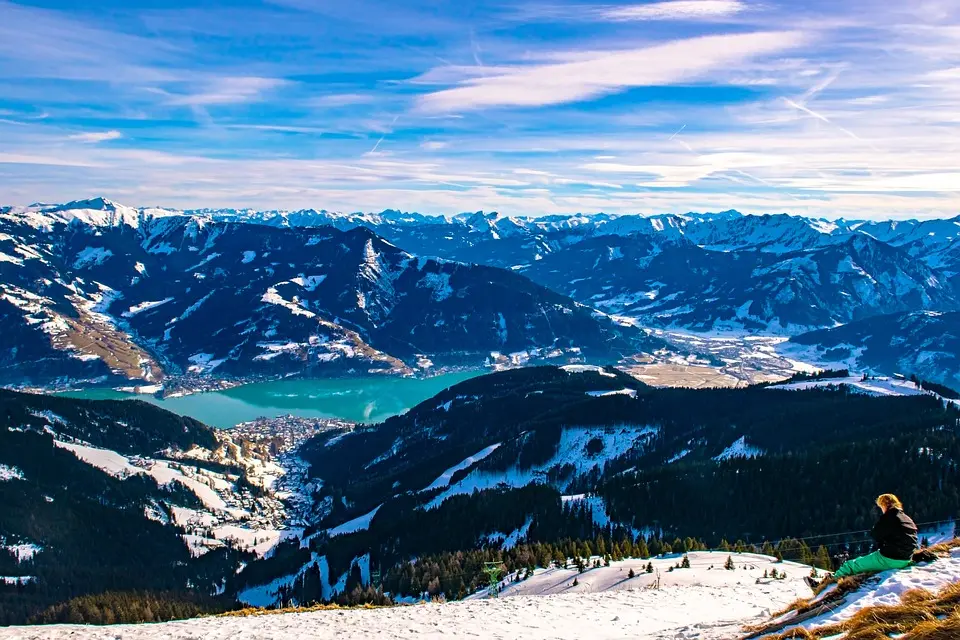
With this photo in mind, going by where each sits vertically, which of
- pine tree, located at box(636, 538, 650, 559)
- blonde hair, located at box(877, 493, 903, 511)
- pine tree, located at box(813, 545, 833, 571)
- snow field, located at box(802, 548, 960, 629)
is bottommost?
pine tree, located at box(636, 538, 650, 559)

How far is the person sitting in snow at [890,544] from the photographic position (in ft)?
72.8

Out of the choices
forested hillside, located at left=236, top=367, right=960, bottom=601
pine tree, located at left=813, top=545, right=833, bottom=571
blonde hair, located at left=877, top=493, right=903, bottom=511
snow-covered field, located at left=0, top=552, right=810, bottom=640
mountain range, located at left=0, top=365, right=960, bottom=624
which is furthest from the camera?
mountain range, located at left=0, top=365, right=960, bottom=624

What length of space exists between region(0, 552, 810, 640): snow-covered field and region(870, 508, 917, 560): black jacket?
23.5ft

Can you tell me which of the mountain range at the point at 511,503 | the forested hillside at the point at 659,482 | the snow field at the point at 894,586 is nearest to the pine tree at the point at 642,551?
the mountain range at the point at 511,503

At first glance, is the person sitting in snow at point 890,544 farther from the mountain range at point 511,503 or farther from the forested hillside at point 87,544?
the forested hillside at point 87,544

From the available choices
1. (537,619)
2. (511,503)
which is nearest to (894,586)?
Answer: (537,619)

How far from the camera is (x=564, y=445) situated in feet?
562

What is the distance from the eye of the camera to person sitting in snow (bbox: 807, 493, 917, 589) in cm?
2220

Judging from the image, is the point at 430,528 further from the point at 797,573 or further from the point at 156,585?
the point at 797,573

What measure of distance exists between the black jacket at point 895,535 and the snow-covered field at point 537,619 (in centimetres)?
717

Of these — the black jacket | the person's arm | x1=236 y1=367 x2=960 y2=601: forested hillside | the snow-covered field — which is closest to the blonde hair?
the black jacket

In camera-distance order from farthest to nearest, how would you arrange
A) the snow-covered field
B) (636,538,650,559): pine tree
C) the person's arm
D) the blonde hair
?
1. (636,538,650,559): pine tree
2. the snow-covered field
3. the person's arm
4. the blonde hair

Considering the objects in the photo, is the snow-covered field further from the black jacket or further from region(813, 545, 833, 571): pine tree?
region(813, 545, 833, 571): pine tree

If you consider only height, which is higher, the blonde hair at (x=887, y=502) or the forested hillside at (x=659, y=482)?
the blonde hair at (x=887, y=502)
